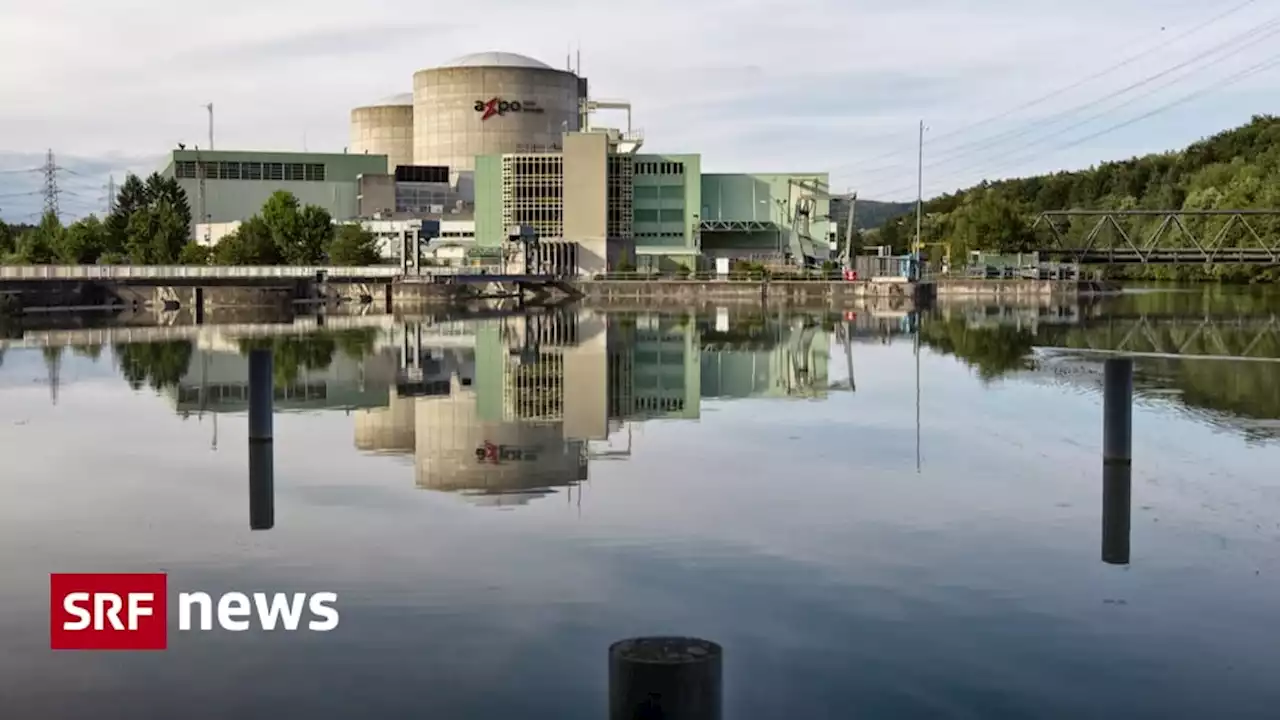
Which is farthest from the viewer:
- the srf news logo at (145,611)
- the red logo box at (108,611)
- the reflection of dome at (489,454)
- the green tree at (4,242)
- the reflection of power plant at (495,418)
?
the green tree at (4,242)

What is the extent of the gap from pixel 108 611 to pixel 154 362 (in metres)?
32.4

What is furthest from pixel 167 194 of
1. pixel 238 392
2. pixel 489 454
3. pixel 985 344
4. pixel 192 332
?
pixel 489 454

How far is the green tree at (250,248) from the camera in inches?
5128

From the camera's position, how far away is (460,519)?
15578mm

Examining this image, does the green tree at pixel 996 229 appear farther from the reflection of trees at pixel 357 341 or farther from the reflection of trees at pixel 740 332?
the reflection of trees at pixel 357 341

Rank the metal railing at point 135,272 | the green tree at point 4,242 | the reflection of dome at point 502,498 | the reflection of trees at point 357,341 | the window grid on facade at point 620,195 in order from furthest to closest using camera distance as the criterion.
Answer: the green tree at point 4,242
the window grid on facade at point 620,195
the metal railing at point 135,272
the reflection of trees at point 357,341
the reflection of dome at point 502,498

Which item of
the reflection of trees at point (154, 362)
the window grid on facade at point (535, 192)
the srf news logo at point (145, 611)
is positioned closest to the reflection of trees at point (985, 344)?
the reflection of trees at point (154, 362)

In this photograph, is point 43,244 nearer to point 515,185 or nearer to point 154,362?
point 515,185

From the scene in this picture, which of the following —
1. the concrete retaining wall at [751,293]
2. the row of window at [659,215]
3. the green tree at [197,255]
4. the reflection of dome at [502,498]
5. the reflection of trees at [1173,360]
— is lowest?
the reflection of dome at [502,498]

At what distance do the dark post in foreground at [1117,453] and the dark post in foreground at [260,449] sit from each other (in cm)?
892

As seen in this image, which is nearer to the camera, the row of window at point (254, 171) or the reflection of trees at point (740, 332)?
the reflection of trees at point (740, 332)

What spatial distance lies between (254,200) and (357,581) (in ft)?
504

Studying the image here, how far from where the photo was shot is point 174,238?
5610 inches

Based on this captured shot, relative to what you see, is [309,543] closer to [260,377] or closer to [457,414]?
[260,377]
